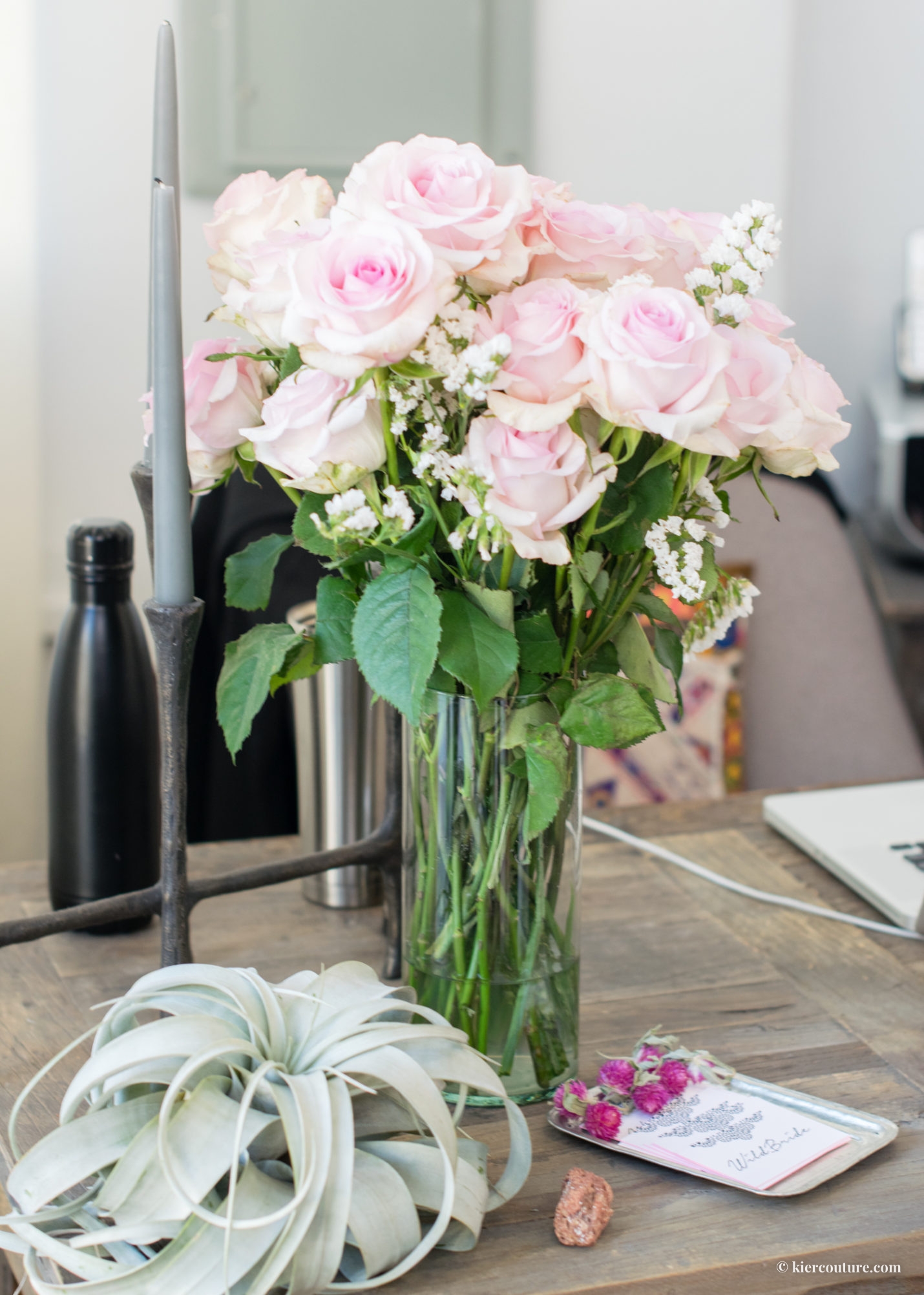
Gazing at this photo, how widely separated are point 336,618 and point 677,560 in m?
0.17

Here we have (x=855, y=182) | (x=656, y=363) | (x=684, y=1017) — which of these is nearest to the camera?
(x=656, y=363)

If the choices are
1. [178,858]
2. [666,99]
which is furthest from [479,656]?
[666,99]

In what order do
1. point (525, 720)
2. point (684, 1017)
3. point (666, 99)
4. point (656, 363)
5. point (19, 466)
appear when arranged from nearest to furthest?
point (656, 363), point (525, 720), point (684, 1017), point (19, 466), point (666, 99)

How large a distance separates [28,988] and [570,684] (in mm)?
441

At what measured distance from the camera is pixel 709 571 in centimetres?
63

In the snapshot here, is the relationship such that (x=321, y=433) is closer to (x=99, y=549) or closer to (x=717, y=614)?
(x=717, y=614)

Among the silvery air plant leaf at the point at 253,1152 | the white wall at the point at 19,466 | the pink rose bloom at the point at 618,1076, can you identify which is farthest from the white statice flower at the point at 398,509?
the white wall at the point at 19,466

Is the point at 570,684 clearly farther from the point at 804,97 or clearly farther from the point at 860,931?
the point at 804,97

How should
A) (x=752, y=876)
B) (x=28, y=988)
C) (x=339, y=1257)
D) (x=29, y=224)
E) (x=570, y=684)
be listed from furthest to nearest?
(x=29, y=224)
(x=752, y=876)
(x=28, y=988)
(x=570, y=684)
(x=339, y=1257)

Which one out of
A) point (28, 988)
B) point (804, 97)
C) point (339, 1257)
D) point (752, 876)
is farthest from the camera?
point (804, 97)

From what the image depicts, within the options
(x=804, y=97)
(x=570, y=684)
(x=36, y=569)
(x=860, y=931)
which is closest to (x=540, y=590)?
(x=570, y=684)

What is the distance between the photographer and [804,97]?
2428 millimetres

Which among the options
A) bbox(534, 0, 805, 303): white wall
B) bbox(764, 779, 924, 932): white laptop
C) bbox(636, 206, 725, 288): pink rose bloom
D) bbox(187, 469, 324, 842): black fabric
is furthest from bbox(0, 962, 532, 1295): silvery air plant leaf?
bbox(534, 0, 805, 303): white wall

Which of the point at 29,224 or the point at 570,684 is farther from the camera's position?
the point at 29,224
